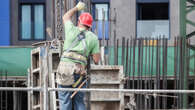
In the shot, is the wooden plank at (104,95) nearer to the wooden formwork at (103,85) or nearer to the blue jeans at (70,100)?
the wooden formwork at (103,85)

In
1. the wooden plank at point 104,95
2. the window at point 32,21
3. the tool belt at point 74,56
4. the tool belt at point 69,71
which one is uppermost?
the window at point 32,21

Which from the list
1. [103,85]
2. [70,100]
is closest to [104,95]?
[103,85]

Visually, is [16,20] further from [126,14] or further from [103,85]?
[103,85]

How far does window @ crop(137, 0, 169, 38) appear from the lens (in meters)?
25.2

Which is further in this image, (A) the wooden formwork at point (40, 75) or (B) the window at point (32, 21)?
(B) the window at point (32, 21)

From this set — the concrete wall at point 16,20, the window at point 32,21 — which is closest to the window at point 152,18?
the concrete wall at point 16,20

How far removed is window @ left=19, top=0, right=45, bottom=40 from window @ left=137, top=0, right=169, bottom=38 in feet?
15.7

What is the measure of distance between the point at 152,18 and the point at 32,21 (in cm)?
593

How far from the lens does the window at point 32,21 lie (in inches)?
1023

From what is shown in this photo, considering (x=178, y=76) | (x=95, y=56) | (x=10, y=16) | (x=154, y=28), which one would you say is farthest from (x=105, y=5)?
(x=95, y=56)

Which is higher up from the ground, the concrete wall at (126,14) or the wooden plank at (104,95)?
the concrete wall at (126,14)

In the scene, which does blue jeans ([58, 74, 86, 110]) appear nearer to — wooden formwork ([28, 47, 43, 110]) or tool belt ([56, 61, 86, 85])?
tool belt ([56, 61, 86, 85])

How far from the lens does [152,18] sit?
2580 cm

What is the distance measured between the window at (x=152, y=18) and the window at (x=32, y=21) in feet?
15.7
